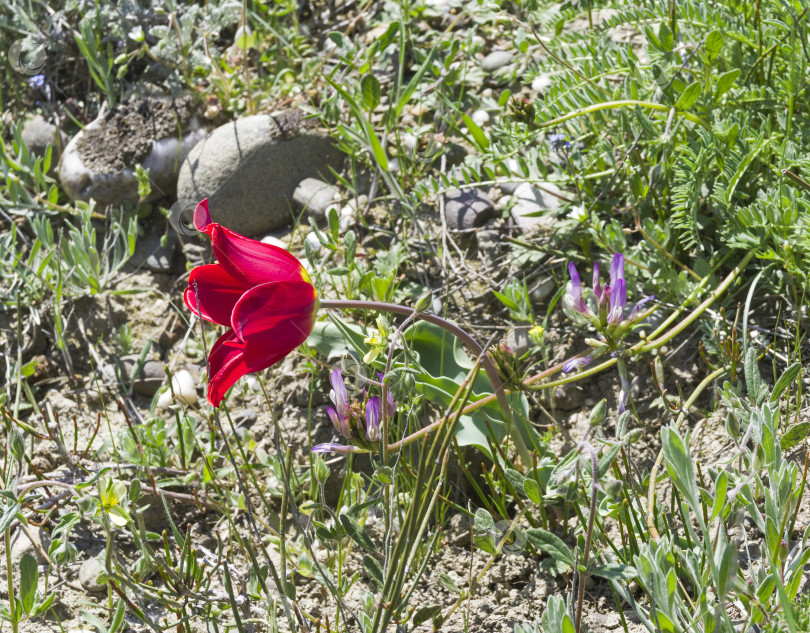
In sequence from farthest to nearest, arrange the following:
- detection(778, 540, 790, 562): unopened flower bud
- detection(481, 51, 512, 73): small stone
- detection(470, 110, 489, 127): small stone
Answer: detection(481, 51, 512, 73): small stone, detection(470, 110, 489, 127): small stone, detection(778, 540, 790, 562): unopened flower bud

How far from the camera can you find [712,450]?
1.94m

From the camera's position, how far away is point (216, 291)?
1567 millimetres

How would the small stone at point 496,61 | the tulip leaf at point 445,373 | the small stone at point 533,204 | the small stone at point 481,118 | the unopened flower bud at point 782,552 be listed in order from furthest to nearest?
the small stone at point 496,61
the small stone at point 481,118
the small stone at point 533,204
the tulip leaf at point 445,373
the unopened flower bud at point 782,552

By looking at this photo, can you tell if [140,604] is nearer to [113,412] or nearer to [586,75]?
[113,412]

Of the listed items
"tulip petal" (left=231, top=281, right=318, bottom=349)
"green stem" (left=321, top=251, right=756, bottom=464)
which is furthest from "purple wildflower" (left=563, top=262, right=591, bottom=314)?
"tulip petal" (left=231, top=281, right=318, bottom=349)

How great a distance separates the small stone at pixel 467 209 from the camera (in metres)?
2.67

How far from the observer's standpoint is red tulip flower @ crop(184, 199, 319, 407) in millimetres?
1449

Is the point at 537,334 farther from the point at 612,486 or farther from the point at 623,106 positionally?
the point at 612,486

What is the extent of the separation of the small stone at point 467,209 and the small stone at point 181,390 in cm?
98

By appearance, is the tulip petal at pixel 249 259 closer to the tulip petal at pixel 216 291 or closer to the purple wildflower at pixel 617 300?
the tulip petal at pixel 216 291

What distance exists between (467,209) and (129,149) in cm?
142

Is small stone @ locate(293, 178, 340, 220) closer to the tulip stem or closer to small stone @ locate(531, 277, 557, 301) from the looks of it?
small stone @ locate(531, 277, 557, 301)

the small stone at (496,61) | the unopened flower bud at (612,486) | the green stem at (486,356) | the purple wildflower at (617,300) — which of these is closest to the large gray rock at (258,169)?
the small stone at (496,61)

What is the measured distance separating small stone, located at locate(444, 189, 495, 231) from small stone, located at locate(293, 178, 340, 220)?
455mm
